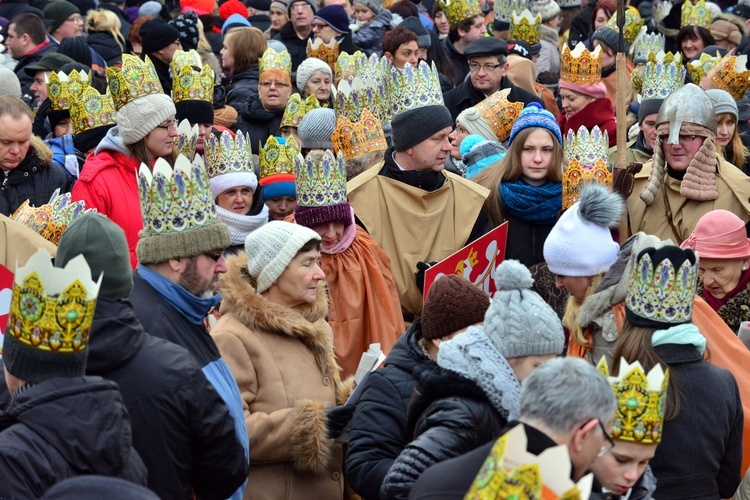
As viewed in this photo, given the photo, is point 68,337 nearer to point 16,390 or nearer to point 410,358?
point 16,390

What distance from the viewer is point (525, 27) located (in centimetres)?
1181

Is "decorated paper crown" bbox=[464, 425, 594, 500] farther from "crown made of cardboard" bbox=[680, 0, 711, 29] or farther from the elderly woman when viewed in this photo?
"crown made of cardboard" bbox=[680, 0, 711, 29]

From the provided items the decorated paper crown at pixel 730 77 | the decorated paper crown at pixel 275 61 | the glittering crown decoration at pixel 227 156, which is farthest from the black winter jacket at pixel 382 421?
the decorated paper crown at pixel 275 61

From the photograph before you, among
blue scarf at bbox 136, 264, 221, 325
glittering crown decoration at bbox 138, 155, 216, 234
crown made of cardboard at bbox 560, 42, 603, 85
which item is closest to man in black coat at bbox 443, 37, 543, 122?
crown made of cardboard at bbox 560, 42, 603, 85

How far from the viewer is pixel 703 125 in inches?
279

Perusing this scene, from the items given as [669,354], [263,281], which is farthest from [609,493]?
[263,281]

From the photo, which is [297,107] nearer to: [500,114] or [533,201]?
[500,114]

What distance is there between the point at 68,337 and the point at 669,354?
6.93 ft

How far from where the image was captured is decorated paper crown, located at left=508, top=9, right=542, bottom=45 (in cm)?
1179

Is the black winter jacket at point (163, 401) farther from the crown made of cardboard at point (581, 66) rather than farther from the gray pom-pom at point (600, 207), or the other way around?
the crown made of cardboard at point (581, 66)

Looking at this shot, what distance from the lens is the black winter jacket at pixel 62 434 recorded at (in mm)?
3291

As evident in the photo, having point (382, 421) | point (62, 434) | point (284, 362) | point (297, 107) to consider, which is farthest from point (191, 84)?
point (62, 434)

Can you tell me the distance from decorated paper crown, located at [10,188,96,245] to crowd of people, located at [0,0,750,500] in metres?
0.01

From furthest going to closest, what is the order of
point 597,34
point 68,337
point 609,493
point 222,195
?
point 597,34
point 222,195
point 609,493
point 68,337
